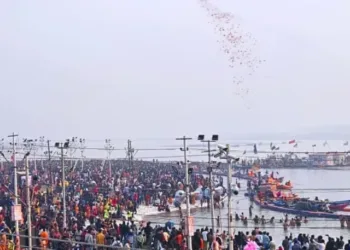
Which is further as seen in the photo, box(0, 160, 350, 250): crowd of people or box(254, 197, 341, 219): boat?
box(254, 197, 341, 219): boat

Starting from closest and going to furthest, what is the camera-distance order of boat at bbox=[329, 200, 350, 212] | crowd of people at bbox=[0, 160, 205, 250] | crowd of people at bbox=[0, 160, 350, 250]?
crowd of people at bbox=[0, 160, 350, 250], crowd of people at bbox=[0, 160, 205, 250], boat at bbox=[329, 200, 350, 212]

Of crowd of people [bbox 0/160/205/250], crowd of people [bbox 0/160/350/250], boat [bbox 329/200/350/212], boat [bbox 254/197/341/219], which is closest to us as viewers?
crowd of people [bbox 0/160/350/250]

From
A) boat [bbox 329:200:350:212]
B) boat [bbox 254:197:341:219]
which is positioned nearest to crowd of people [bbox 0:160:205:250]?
boat [bbox 254:197:341:219]

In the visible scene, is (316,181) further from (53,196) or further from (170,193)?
(53,196)

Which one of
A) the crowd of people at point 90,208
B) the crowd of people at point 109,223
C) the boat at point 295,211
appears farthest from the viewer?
the boat at point 295,211

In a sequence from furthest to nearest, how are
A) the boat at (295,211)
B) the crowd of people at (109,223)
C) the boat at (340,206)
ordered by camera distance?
the boat at (340,206)
the boat at (295,211)
the crowd of people at (109,223)

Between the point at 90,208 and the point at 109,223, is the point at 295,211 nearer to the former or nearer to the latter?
the point at 90,208

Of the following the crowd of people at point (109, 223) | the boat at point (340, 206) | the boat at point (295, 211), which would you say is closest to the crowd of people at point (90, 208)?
the crowd of people at point (109, 223)

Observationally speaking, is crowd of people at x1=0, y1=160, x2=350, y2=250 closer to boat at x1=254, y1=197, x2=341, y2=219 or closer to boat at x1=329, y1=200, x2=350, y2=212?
boat at x1=254, y1=197, x2=341, y2=219

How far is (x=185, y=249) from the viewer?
18875 mm

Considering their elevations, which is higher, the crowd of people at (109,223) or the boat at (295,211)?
the crowd of people at (109,223)

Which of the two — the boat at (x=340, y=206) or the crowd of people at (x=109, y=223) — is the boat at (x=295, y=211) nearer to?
the boat at (x=340, y=206)

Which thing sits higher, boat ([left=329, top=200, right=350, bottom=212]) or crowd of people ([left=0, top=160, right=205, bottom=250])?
crowd of people ([left=0, top=160, right=205, bottom=250])

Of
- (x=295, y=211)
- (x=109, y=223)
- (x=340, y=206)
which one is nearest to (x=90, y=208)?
(x=109, y=223)
